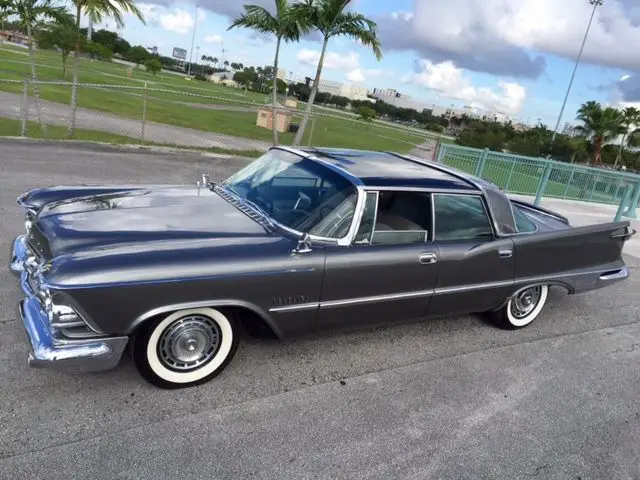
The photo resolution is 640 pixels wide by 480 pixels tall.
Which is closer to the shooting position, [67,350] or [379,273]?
[67,350]

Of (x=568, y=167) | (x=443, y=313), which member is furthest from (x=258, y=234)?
(x=568, y=167)

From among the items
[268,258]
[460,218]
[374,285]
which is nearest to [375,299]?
[374,285]

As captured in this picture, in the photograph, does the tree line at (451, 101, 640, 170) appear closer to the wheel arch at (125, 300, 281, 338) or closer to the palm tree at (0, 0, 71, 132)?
the palm tree at (0, 0, 71, 132)

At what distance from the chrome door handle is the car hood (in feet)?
3.85

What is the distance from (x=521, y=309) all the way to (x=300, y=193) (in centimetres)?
244

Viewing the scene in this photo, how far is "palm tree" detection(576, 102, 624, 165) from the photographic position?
4712 cm

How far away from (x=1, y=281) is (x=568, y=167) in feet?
43.0

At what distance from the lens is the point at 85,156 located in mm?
9805

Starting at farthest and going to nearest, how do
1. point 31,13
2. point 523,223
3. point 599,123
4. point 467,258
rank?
point 599,123, point 31,13, point 523,223, point 467,258

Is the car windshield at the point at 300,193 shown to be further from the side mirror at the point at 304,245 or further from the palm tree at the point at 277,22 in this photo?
the palm tree at the point at 277,22

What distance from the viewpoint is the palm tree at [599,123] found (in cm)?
4712

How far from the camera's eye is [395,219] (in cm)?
380

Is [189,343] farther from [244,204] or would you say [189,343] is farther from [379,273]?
[379,273]

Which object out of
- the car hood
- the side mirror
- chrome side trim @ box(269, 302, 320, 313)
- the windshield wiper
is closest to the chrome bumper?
the car hood
